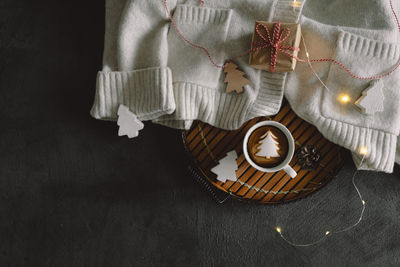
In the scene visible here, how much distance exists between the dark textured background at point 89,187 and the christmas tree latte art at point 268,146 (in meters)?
0.24

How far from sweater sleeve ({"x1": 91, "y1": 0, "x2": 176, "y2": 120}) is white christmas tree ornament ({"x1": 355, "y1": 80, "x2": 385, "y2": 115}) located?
475 mm

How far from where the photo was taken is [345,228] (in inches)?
36.0

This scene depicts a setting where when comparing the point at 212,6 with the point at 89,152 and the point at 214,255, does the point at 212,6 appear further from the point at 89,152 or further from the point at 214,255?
the point at 214,255

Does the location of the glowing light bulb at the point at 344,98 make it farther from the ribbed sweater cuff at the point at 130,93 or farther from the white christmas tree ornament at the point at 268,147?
the ribbed sweater cuff at the point at 130,93

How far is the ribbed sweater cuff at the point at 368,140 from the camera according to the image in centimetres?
76

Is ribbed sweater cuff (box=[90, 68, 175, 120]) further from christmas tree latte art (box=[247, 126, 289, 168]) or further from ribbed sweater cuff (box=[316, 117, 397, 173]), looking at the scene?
ribbed sweater cuff (box=[316, 117, 397, 173])

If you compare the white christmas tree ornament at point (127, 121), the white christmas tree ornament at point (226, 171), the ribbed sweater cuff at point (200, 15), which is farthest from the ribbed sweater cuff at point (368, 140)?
the white christmas tree ornament at point (127, 121)

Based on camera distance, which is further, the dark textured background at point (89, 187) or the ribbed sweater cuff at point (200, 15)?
the dark textured background at point (89, 187)

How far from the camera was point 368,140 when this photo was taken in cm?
76

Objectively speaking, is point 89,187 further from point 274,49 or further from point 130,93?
point 274,49

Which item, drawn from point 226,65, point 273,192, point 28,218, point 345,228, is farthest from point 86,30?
point 345,228

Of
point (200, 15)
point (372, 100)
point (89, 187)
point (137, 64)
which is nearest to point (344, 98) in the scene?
point (372, 100)

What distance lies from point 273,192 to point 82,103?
0.64m

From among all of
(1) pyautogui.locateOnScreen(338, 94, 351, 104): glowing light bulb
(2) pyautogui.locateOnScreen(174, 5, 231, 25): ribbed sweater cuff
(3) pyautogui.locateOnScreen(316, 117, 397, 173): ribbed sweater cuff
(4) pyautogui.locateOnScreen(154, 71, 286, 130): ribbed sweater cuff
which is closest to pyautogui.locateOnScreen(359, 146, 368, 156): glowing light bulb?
(3) pyautogui.locateOnScreen(316, 117, 397, 173): ribbed sweater cuff
